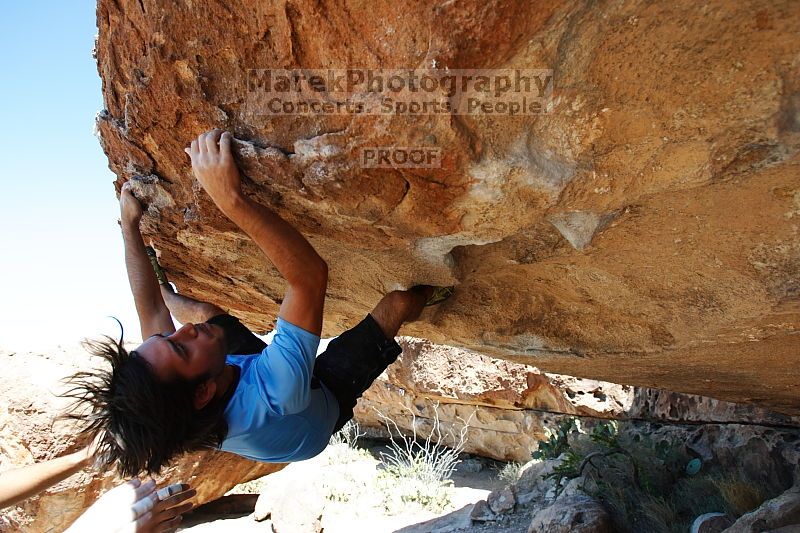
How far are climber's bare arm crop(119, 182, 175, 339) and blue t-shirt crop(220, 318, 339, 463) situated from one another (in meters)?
0.51

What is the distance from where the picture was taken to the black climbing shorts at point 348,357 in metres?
2.24

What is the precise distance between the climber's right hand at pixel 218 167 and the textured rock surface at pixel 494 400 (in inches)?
166

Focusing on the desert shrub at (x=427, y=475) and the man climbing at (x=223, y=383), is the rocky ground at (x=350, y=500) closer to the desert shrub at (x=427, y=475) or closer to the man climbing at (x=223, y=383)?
the desert shrub at (x=427, y=475)

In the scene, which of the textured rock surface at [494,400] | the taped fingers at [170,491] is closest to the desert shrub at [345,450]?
the textured rock surface at [494,400]

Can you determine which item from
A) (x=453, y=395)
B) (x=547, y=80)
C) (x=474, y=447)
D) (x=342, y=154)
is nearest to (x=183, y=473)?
(x=453, y=395)

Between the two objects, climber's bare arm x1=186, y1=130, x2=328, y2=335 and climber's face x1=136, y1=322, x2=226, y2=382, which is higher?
climber's bare arm x1=186, y1=130, x2=328, y2=335

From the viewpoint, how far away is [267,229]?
5.95 ft

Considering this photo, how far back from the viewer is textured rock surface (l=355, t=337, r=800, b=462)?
5.64m

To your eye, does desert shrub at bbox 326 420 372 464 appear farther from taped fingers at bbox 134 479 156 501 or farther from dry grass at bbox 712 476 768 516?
taped fingers at bbox 134 479 156 501

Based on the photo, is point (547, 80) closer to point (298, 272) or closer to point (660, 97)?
point (660, 97)

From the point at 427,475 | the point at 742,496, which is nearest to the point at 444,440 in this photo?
the point at 427,475

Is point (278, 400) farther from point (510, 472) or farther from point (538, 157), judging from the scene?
point (510, 472)

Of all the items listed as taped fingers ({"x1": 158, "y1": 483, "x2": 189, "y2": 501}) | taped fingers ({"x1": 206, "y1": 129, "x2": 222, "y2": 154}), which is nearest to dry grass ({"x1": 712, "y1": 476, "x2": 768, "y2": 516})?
taped fingers ({"x1": 158, "y1": 483, "x2": 189, "y2": 501})

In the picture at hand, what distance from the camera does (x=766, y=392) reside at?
3.17 m
